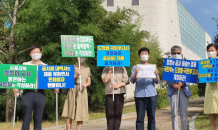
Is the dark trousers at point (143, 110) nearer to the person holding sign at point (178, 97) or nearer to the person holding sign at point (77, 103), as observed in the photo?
the person holding sign at point (178, 97)

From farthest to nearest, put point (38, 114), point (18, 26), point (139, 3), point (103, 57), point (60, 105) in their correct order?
point (139, 3)
point (60, 105)
point (18, 26)
point (103, 57)
point (38, 114)

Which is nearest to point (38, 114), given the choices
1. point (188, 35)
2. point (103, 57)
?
point (103, 57)

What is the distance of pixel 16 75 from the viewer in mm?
6957

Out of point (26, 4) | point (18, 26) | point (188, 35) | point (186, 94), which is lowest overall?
point (186, 94)

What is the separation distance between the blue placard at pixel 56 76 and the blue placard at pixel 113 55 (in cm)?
86

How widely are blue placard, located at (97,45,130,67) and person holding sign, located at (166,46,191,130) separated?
3.95 ft

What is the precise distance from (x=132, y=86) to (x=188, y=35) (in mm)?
60571

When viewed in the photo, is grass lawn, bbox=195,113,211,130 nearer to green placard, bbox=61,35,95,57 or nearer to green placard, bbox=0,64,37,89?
green placard, bbox=61,35,95,57

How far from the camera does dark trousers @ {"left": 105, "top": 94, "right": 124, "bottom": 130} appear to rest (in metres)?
7.44

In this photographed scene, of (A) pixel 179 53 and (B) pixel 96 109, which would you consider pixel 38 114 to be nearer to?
(A) pixel 179 53

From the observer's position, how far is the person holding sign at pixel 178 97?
717 centimetres

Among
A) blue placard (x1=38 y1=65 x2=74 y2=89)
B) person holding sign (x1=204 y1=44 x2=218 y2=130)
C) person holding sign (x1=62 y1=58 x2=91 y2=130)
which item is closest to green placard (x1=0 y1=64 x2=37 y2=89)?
blue placard (x1=38 y1=65 x2=74 y2=89)

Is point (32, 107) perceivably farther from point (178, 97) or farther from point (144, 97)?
point (178, 97)

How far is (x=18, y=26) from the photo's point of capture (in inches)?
502
